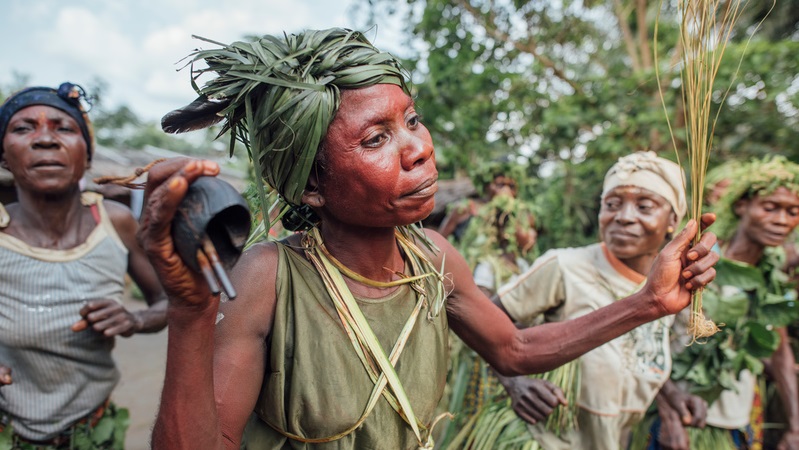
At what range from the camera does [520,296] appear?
257 centimetres

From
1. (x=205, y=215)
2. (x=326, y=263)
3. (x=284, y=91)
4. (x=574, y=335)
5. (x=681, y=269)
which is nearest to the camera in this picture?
(x=205, y=215)

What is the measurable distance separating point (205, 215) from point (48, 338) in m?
1.86

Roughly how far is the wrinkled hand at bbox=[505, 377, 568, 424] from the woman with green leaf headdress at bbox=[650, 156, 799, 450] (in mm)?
839

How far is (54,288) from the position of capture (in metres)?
2.31

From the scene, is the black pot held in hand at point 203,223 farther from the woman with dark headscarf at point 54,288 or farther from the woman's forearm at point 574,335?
the woman with dark headscarf at point 54,288

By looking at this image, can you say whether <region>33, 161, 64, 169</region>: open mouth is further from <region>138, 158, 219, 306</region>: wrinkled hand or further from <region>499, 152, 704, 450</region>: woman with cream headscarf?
<region>499, 152, 704, 450</region>: woman with cream headscarf

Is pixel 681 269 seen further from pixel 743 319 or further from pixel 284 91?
pixel 743 319

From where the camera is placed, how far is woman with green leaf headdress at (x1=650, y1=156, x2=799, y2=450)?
2.96m

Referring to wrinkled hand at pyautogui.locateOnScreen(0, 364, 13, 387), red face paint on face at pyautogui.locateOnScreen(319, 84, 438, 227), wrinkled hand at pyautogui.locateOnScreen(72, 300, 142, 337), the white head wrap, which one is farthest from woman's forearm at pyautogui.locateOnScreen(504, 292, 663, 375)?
wrinkled hand at pyautogui.locateOnScreen(0, 364, 13, 387)

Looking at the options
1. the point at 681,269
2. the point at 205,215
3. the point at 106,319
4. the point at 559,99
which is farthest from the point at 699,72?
the point at 559,99

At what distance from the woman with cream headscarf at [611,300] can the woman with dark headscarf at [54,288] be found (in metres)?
1.87

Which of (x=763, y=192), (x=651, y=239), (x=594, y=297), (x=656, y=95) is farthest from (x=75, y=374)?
(x=656, y=95)

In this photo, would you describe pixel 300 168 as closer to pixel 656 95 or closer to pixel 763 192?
pixel 763 192

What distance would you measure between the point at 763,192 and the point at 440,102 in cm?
364
